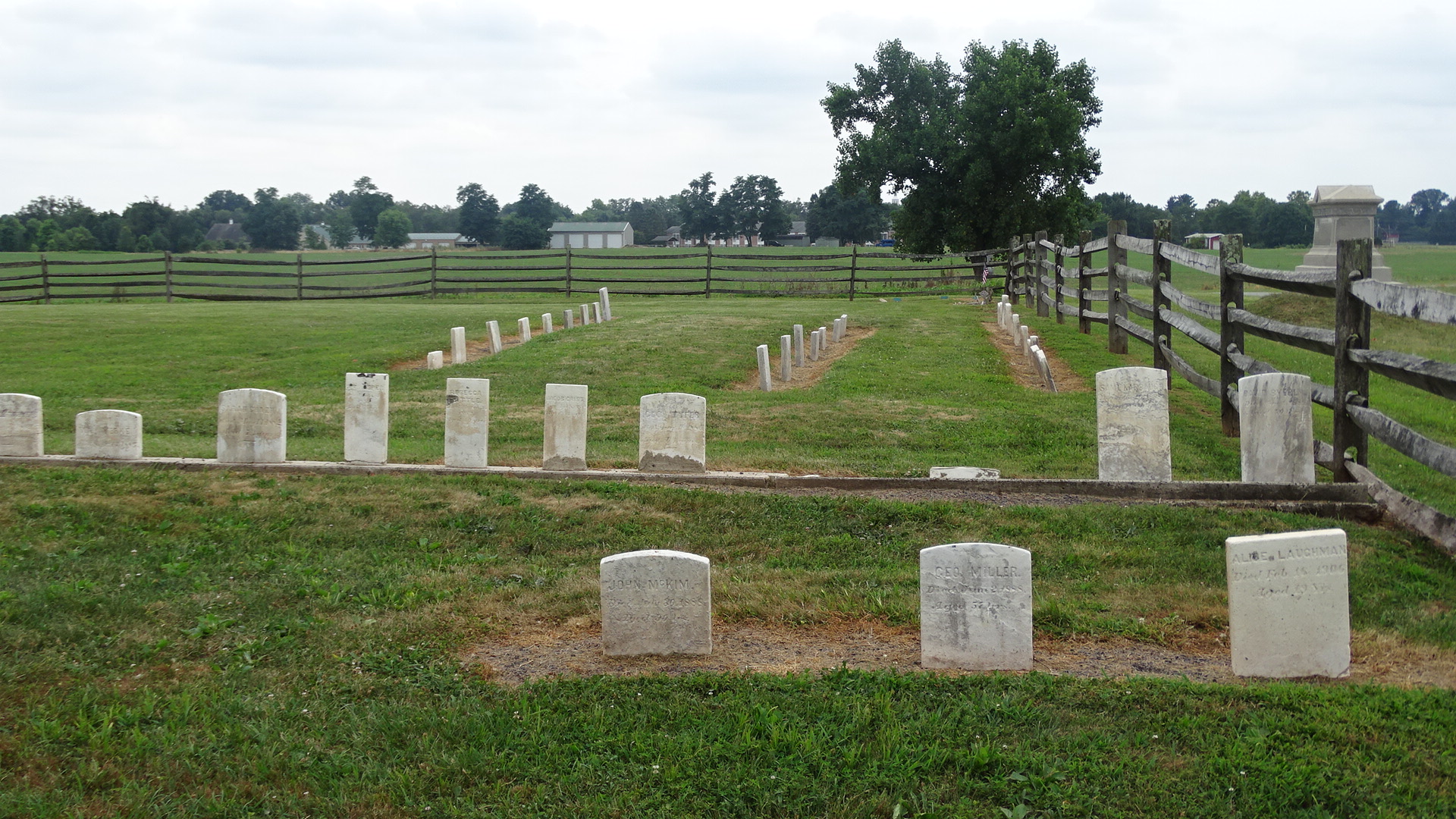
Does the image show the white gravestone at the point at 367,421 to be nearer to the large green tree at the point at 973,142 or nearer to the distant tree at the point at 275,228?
the large green tree at the point at 973,142

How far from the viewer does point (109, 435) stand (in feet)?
29.6

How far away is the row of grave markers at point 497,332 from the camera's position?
17256mm

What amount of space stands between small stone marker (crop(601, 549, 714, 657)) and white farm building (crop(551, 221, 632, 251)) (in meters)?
107

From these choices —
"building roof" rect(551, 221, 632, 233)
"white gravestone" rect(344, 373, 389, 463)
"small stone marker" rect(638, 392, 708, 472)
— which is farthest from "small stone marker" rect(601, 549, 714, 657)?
"building roof" rect(551, 221, 632, 233)

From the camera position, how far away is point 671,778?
12.9 feet

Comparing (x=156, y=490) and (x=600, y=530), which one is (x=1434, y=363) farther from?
(x=156, y=490)

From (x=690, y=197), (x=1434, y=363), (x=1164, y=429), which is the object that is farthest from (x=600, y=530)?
(x=690, y=197)

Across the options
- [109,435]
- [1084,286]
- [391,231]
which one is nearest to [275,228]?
[391,231]

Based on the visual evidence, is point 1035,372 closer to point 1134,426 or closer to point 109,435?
point 1134,426

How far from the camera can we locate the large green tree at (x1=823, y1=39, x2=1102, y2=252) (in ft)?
122

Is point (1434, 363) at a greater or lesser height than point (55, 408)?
greater

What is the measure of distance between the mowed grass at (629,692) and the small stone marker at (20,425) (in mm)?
2146

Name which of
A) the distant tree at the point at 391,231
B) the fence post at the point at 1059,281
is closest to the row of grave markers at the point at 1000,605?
the fence post at the point at 1059,281

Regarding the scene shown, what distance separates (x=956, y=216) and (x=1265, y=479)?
112 ft
